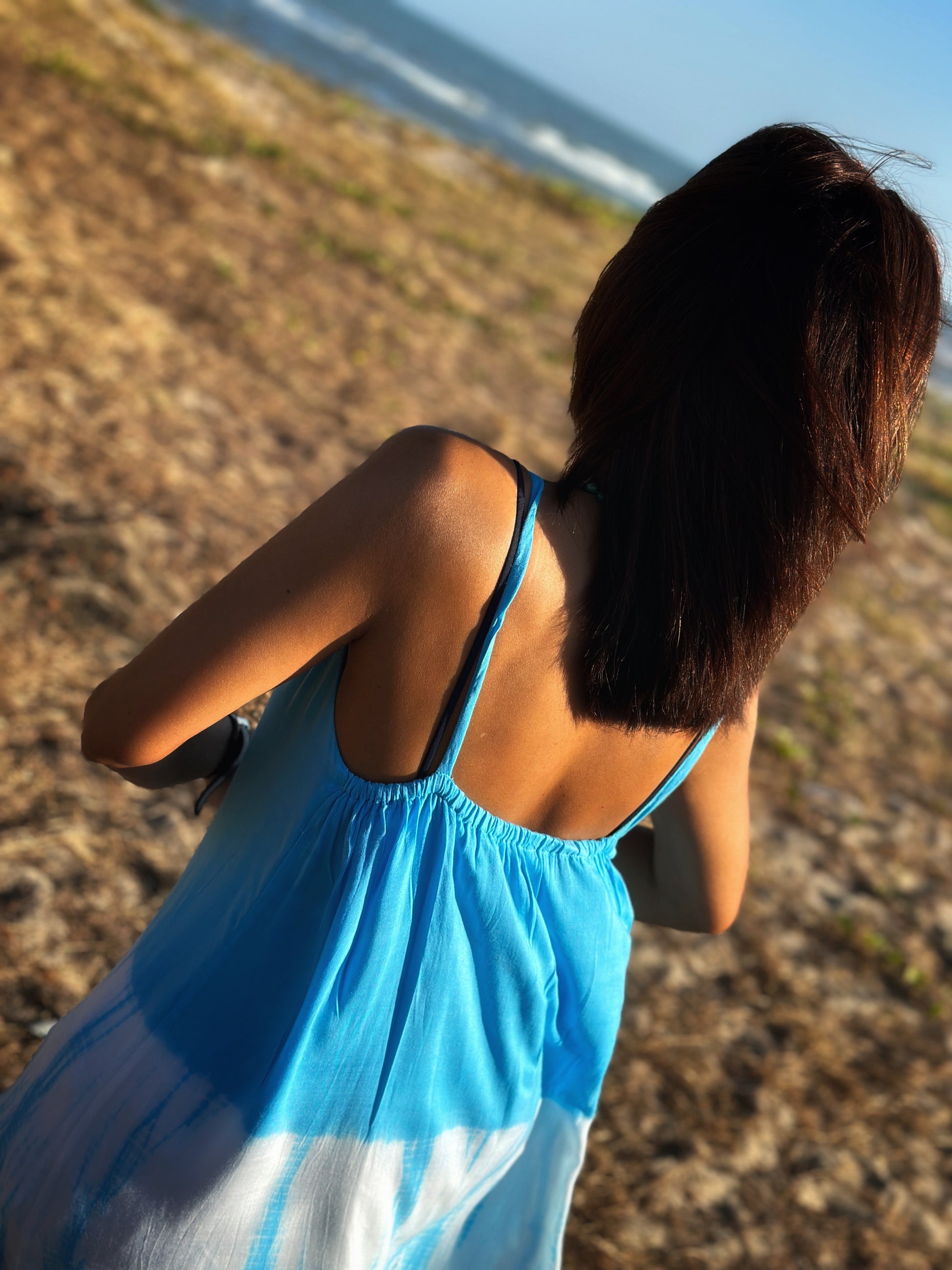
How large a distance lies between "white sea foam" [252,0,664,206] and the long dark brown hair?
40.2 metres

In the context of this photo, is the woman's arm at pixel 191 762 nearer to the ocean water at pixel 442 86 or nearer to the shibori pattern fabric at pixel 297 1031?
the shibori pattern fabric at pixel 297 1031

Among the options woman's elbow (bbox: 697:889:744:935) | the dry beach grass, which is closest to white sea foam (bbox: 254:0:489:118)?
the dry beach grass

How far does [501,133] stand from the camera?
3969 centimetres

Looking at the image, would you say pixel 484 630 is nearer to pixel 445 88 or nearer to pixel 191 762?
pixel 191 762

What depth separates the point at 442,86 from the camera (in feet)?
147

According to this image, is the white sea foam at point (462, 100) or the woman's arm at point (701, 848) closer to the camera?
the woman's arm at point (701, 848)

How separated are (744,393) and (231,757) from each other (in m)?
0.82

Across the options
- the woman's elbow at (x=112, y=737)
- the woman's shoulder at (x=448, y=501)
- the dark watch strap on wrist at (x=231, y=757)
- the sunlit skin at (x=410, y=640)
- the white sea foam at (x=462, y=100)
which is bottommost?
the white sea foam at (x=462, y=100)

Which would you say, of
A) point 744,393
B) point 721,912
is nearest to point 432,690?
point 744,393

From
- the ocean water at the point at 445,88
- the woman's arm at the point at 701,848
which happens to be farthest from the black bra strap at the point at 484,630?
the ocean water at the point at 445,88

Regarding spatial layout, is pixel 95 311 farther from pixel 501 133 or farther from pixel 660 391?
pixel 501 133

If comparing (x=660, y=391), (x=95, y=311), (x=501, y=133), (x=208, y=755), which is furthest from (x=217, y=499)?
(x=501, y=133)

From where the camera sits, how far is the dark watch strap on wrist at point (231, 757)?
1.43 m

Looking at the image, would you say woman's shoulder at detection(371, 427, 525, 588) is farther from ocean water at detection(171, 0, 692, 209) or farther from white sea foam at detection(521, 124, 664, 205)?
white sea foam at detection(521, 124, 664, 205)
